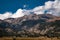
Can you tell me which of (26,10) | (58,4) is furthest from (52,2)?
(26,10)

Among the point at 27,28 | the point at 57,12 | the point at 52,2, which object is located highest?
the point at 52,2

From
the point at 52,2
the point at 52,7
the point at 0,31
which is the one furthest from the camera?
the point at 0,31

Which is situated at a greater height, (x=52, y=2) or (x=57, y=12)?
(x=52, y=2)

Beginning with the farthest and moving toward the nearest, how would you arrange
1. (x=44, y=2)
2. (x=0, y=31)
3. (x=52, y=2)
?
1. (x=0, y=31)
2. (x=52, y=2)
3. (x=44, y=2)

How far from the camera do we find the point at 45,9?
23.3 meters

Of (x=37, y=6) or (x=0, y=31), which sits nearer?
(x=37, y=6)

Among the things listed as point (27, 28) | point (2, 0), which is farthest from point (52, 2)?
point (2, 0)

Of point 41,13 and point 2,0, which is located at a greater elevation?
point 2,0

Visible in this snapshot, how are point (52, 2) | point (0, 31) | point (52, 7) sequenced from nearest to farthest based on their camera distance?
point (52, 2) < point (52, 7) < point (0, 31)

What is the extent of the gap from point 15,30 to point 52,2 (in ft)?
26.6

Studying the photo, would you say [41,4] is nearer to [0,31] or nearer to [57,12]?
[57,12]

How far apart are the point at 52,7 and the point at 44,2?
14.1ft

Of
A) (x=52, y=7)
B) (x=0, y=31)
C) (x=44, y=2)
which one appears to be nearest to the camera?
(x=44, y=2)

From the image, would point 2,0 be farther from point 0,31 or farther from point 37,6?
point 0,31
